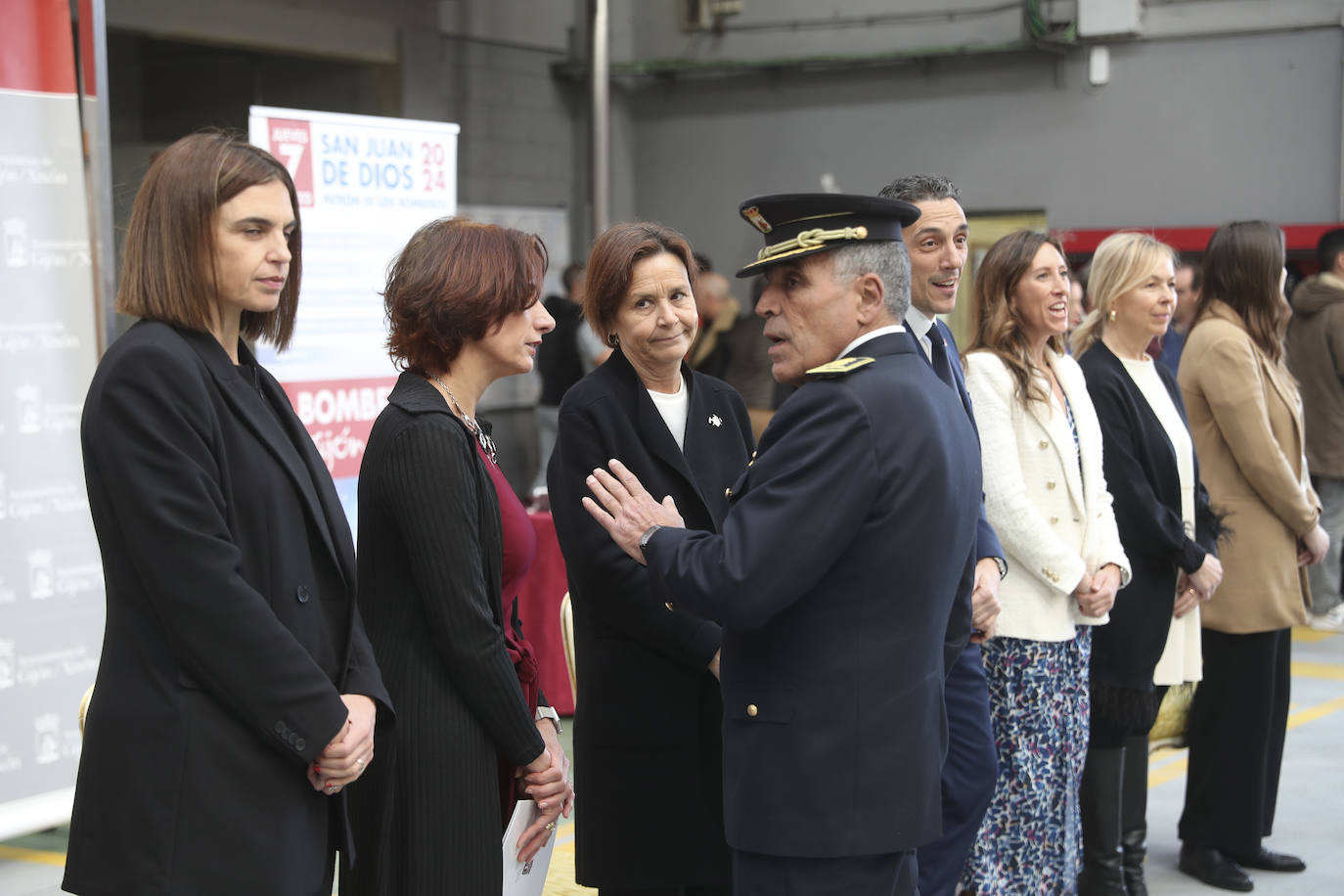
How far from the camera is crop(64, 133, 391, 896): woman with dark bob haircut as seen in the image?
1824mm

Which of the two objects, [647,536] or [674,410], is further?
[674,410]

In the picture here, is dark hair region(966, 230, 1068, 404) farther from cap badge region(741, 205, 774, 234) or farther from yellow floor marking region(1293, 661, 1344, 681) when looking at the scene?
yellow floor marking region(1293, 661, 1344, 681)

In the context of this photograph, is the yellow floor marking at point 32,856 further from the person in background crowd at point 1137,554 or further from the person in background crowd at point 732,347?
the person in background crowd at point 732,347

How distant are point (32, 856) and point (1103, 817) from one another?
304cm

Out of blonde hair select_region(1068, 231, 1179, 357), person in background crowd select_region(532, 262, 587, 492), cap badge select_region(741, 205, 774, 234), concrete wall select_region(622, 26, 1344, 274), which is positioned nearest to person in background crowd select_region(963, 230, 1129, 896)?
blonde hair select_region(1068, 231, 1179, 357)

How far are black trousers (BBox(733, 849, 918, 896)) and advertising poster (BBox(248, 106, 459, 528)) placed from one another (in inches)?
118

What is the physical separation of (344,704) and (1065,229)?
9.57m

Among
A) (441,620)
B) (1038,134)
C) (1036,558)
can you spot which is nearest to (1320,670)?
(1036,558)

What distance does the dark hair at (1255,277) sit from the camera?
4.04 m

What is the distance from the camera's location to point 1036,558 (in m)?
3.28

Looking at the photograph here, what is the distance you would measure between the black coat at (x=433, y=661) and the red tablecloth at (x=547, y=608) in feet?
10.5

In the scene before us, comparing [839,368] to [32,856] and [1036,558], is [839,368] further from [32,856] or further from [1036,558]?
[32,856]

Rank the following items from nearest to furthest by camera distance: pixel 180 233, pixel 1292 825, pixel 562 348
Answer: pixel 180 233 → pixel 1292 825 → pixel 562 348

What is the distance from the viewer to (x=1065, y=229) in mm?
10680
